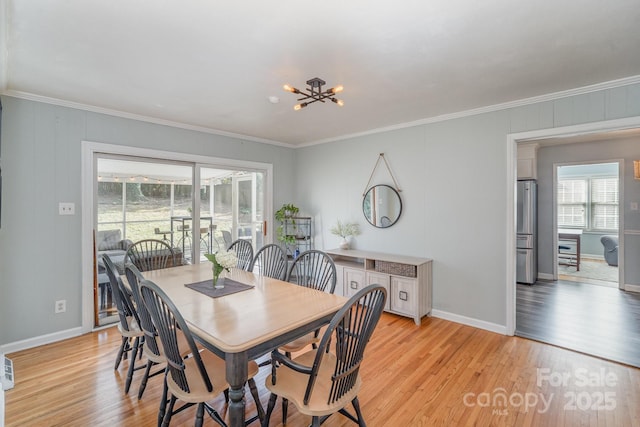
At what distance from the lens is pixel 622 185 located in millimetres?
4953

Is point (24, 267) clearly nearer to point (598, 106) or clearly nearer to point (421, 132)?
point (421, 132)

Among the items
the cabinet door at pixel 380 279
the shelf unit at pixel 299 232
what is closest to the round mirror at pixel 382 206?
the cabinet door at pixel 380 279

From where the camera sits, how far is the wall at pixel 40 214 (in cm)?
294

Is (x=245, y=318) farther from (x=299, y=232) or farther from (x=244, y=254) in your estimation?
(x=299, y=232)

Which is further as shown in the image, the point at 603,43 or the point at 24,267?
the point at 24,267

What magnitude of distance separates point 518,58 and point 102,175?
4299 mm

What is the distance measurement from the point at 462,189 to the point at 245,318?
118 inches

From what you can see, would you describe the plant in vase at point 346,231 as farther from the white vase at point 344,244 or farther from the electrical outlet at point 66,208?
the electrical outlet at point 66,208

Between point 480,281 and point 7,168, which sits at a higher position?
point 7,168

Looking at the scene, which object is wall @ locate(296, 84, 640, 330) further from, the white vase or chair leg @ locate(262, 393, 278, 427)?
chair leg @ locate(262, 393, 278, 427)

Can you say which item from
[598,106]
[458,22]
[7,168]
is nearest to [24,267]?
[7,168]

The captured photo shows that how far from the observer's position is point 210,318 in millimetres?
1796

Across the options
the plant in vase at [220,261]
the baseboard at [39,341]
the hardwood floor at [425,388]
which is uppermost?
the plant in vase at [220,261]

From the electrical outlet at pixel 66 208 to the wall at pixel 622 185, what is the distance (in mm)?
7302
